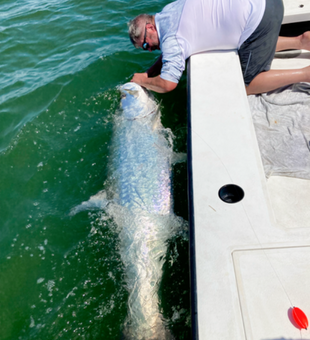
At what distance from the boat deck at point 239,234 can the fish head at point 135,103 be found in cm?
103

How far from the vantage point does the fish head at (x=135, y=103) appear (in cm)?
336

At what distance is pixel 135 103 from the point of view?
11.1 ft

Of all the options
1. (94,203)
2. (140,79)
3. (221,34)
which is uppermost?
(221,34)

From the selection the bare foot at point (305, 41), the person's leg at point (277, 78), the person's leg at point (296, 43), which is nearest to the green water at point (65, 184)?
the person's leg at point (277, 78)

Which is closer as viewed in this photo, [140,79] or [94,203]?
[94,203]

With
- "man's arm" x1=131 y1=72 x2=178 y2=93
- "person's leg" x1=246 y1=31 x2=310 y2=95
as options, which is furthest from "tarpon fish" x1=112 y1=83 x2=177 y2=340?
"person's leg" x1=246 y1=31 x2=310 y2=95

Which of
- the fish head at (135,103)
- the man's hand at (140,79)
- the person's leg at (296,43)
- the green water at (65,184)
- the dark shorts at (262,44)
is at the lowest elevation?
the green water at (65,184)

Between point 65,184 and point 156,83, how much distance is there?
5.17 feet

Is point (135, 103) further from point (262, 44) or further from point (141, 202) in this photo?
point (262, 44)

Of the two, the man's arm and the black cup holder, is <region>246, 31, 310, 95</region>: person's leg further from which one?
the black cup holder

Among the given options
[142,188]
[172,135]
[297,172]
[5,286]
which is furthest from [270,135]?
[5,286]

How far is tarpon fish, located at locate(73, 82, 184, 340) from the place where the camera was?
219 cm

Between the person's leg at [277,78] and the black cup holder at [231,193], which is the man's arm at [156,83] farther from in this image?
the black cup holder at [231,193]

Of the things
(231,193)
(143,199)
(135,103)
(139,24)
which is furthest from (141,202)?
(139,24)
